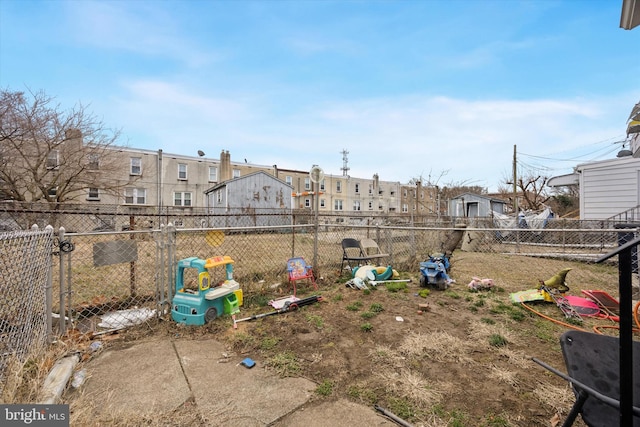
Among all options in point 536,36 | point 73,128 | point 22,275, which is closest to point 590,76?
point 536,36

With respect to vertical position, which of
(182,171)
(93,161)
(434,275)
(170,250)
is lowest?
(434,275)

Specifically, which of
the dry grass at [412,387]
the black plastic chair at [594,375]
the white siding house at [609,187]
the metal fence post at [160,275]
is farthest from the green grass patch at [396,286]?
the white siding house at [609,187]

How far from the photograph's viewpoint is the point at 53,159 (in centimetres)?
1551

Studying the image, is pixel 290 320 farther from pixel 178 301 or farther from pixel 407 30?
pixel 407 30

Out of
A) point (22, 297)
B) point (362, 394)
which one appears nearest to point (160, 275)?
point (22, 297)

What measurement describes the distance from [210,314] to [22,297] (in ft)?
6.05

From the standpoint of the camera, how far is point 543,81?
9828 millimetres

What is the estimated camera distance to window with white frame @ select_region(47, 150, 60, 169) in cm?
1446

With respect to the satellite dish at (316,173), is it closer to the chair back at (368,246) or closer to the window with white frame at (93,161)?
the chair back at (368,246)

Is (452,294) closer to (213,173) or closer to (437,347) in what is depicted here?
(437,347)

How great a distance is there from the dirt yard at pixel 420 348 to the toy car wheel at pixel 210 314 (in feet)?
0.45

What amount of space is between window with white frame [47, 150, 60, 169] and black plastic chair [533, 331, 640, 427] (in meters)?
20.1

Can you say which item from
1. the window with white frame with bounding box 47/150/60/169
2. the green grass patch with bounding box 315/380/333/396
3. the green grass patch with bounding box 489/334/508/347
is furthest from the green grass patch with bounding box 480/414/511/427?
the window with white frame with bounding box 47/150/60/169

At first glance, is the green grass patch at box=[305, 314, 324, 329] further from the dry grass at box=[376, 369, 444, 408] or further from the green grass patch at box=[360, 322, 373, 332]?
the dry grass at box=[376, 369, 444, 408]
